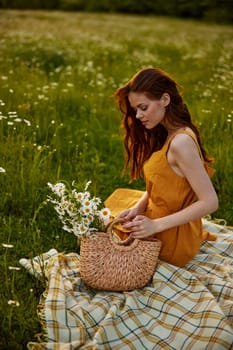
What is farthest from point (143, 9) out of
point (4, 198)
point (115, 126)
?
point (4, 198)

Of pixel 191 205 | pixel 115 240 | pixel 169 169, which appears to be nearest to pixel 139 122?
pixel 169 169

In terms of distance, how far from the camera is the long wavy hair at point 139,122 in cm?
342

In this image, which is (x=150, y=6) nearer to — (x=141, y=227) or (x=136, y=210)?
(x=136, y=210)

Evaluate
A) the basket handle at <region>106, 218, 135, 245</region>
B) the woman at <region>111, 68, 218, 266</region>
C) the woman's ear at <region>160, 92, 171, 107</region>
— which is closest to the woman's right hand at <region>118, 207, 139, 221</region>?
the woman at <region>111, 68, 218, 266</region>

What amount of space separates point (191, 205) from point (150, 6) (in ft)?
73.9

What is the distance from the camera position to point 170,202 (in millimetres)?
3521

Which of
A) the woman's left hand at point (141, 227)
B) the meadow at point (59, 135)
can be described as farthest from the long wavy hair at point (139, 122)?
the woman's left hand at point (141, 227)

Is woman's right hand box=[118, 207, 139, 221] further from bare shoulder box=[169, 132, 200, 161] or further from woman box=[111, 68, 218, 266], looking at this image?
bare shoulder box=[169, 132, 200, 161]

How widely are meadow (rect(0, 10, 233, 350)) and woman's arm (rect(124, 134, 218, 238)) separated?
60cm

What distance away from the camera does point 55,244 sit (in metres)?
3.96

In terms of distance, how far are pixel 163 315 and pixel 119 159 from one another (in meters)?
2.51

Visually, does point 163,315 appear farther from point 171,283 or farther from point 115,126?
point 115,126

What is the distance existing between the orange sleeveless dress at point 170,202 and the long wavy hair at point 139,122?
0.15 meters

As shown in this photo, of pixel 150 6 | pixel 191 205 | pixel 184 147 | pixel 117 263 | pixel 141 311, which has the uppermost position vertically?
pixel 184 147
